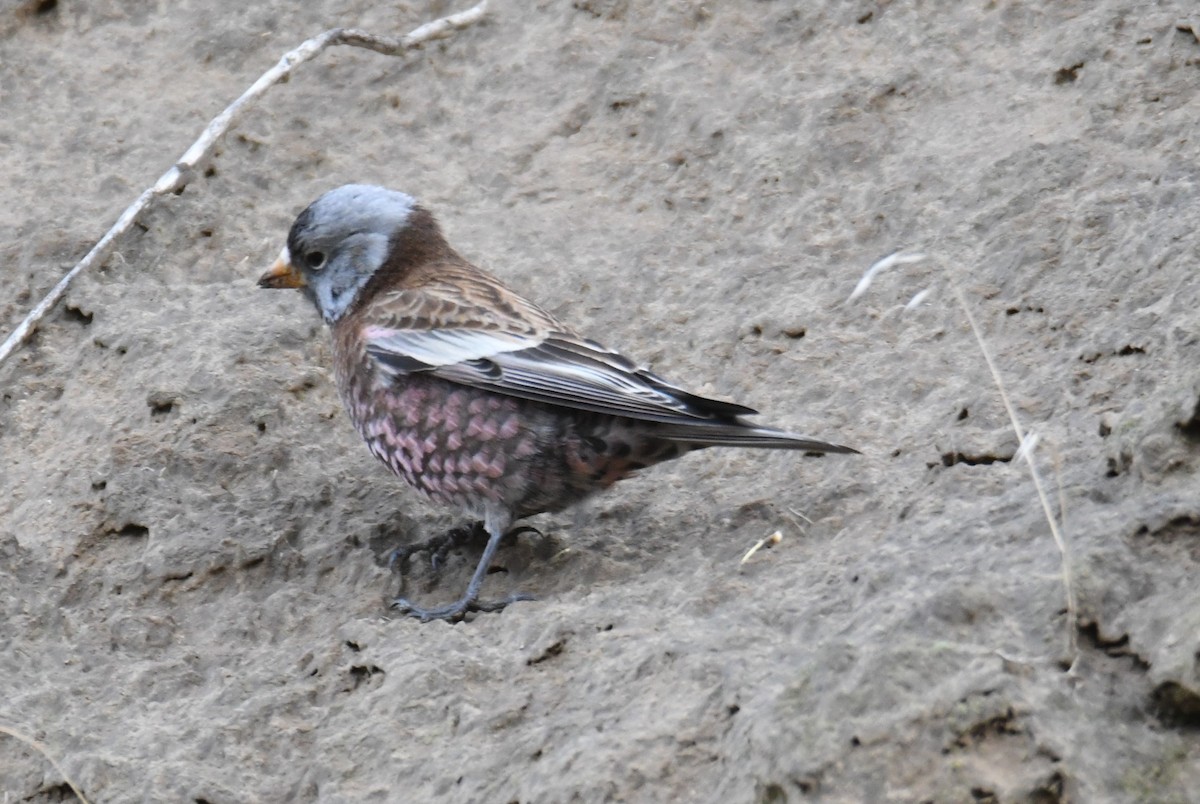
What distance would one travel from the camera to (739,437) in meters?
5.04

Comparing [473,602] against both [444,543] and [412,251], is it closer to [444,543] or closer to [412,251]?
[444,543]

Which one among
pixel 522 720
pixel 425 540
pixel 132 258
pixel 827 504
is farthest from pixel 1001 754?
pixel 132 258

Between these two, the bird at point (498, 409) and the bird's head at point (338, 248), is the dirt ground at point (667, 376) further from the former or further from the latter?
the bird's head at point (338, 248)

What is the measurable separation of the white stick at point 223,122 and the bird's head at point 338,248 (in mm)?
1188

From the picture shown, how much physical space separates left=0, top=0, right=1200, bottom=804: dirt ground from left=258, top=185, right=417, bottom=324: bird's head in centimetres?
42

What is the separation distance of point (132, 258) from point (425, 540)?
7.60ft

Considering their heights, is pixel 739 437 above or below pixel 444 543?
above

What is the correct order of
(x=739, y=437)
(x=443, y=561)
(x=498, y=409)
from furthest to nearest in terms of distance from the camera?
(x=443, y=561), (x=498, y=409), (x=739, y=437)

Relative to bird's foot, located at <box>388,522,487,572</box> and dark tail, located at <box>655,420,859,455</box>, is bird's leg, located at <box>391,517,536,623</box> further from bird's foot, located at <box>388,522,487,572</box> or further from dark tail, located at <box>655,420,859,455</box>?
dark tail, located at <box>655,420,859,455</box>

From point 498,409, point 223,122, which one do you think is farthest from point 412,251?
point 223,122

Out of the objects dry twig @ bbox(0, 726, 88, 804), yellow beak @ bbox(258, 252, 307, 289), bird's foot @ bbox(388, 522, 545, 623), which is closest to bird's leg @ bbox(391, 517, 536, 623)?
bird's foot @ bbox(388, 522, 545, 623)

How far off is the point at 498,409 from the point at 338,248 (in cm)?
115

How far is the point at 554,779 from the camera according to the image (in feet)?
12.5

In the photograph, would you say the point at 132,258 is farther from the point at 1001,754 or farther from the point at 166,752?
the point at 1001,754
